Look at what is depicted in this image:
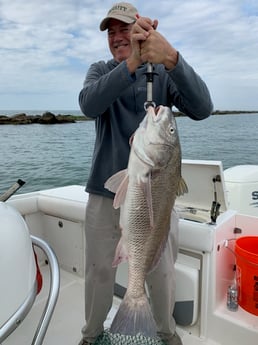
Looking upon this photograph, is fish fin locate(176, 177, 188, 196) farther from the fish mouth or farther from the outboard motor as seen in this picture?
the outboard motor

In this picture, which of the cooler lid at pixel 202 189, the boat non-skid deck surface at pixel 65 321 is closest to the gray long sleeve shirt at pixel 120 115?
the cooler lid at pixel 202 189

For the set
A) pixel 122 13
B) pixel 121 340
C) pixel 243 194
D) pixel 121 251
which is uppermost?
pixel 122 13

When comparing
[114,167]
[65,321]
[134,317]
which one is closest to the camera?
[134,317]

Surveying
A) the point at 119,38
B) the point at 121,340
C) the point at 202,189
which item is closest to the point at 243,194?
the point at 202,189

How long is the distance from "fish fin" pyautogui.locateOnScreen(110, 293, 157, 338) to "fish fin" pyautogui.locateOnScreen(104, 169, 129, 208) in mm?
488

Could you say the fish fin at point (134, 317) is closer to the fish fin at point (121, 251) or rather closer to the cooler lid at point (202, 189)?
the fish fin at point (121, 251)

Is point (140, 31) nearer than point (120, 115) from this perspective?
Yes

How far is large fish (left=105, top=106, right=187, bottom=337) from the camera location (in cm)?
144

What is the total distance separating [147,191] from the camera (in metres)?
1.46

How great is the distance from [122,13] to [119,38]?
0.52 feet

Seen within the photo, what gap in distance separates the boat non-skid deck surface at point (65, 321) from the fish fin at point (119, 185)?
5.31 feet

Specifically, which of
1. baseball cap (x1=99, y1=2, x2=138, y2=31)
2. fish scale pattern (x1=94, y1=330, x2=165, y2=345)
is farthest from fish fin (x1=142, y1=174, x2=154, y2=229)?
fish scale pattern (x1=94, y1=330, x2=165, y2=345)

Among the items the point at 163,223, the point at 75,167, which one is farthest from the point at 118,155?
the point at 75,167

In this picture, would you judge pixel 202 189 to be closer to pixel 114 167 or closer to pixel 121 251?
pixel 114 167
